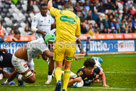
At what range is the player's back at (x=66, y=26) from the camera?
8.19m

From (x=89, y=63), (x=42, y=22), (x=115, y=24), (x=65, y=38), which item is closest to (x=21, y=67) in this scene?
(x=65, y=38)

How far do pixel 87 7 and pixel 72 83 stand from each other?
18.8 metres

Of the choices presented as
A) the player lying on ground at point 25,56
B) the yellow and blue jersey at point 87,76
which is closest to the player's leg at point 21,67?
the player lying on ground at point 25,56

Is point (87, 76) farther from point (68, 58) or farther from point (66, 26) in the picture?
point (66, 26)

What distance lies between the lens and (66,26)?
822 centimetres

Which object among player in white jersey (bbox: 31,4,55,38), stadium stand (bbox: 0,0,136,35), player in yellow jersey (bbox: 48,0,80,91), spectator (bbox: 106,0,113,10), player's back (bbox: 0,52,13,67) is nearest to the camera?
player in yellow jersey (bbox: 48,0,80,91)

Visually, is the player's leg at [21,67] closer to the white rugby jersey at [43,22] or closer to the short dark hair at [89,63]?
the short dark hair at [89,63]

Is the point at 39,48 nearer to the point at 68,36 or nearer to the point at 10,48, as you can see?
the point at 68,36

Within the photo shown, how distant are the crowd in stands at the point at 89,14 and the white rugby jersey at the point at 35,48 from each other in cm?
1331

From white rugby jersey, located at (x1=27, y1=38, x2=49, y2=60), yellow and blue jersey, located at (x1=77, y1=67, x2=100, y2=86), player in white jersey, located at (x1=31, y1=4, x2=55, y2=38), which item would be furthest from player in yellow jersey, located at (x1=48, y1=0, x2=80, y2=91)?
player in white jersey, located at (x1=31, y1=4, x2=55, y2=38)

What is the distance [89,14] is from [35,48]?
17176mm

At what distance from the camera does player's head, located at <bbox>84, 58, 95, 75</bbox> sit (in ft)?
29.9

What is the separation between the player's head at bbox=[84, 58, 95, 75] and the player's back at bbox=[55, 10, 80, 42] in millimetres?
1072

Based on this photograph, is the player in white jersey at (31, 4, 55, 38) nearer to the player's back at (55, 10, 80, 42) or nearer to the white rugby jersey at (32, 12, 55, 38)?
the white rugby jersey at (32, 12, 55, 38)
